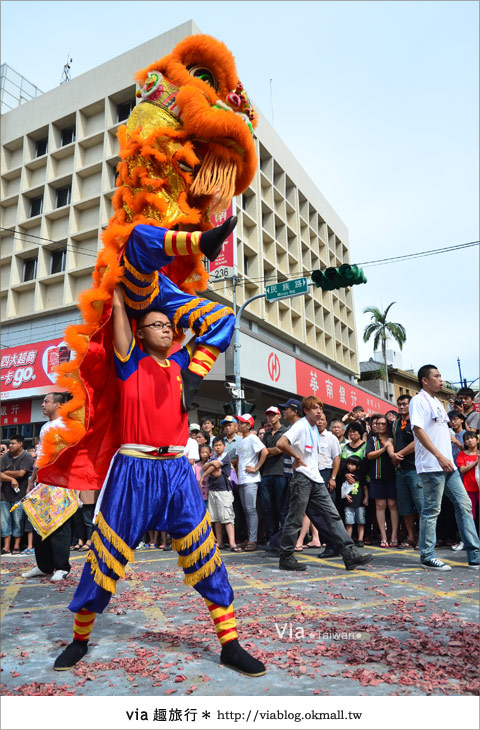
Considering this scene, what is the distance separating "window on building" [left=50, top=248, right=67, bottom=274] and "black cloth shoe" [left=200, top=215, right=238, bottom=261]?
64.1 feet

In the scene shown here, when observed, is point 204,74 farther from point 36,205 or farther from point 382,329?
point 382,329

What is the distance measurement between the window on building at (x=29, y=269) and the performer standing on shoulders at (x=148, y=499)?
20.5 m

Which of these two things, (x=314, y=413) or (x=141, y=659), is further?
(x=314, y=413)

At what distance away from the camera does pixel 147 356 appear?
114 inches

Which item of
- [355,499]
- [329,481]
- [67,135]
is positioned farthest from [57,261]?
[355,499]

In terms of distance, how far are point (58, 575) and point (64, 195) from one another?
64.0 ft

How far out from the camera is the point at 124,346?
283 centimetres

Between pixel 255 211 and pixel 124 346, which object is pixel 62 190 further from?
pixel 124 346

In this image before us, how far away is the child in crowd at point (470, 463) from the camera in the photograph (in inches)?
251

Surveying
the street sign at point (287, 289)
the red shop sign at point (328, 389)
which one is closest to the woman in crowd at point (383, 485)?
the street sign at point (287, 289)

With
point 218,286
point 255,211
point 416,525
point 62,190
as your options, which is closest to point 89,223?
point 62,190

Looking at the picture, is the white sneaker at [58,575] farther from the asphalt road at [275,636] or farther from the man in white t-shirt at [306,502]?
the man in white t-shirt at [306,502]

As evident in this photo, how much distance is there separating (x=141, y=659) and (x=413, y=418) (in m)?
3.44

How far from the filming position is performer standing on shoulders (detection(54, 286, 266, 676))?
8.63ft
